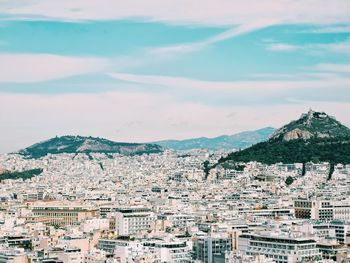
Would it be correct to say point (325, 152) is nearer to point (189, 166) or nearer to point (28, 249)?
point (189, 166)

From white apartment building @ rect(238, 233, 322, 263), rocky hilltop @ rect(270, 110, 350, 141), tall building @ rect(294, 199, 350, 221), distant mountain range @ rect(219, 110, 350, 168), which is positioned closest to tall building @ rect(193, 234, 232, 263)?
white apartment building @ rect(238, 233, 322, 263)

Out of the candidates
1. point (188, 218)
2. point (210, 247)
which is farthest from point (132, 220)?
point (210, 247)

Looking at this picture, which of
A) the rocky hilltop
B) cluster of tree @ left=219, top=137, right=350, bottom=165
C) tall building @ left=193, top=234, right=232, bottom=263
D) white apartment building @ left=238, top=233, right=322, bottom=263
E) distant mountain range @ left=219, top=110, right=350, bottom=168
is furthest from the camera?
the rocky hilltop

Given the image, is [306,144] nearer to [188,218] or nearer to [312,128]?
[312,128]

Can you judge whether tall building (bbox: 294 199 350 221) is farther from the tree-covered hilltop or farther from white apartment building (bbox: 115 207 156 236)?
the tree-covered hilltop

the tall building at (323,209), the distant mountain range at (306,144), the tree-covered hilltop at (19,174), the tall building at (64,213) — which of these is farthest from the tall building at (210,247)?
the tree-covered hilltop at (19,174)

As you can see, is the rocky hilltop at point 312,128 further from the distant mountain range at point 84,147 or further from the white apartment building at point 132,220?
the distant mountain range at point 84,147
